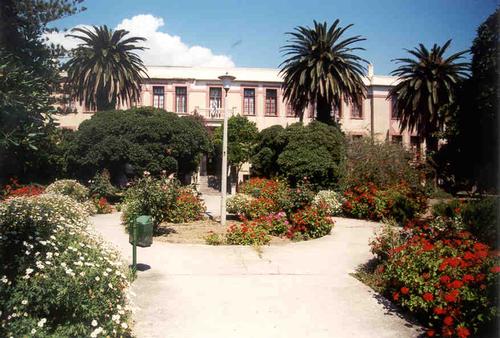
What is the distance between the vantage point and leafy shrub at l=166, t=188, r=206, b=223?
14.6 metres

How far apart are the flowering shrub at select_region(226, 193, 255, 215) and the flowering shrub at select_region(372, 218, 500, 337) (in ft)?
28.7

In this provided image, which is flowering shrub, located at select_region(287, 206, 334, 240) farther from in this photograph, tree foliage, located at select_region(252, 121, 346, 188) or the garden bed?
tree foliage, located at select_region(252, 121, 346, 188)

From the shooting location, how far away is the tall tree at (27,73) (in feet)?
→ 13.2

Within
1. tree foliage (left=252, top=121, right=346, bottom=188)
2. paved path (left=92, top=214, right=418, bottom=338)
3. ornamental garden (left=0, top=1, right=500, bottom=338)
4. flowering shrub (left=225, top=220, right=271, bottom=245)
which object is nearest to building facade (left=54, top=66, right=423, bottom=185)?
ornamental garden (left=0, top=1, right=500, bottom=338)

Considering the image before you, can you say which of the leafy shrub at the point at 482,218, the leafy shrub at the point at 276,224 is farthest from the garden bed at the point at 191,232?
the leafy shrub at the point at 482,218

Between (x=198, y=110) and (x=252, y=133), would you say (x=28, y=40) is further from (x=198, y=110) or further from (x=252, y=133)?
(x=198, y=110)

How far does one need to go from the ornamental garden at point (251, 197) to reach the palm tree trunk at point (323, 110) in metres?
0.13

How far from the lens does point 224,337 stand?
17.4ft

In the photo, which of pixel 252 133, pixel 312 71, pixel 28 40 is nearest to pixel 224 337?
pixel 28 40

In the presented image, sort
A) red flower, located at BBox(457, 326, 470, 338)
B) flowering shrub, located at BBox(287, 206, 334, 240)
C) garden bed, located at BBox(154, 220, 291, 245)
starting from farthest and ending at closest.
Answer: flowering shrub, located at BBox(287, 206, 334, 240), garden bed, located at BBox(154, 220, 291, 245), red flower, located at BBox(457, 326, 470, 338)

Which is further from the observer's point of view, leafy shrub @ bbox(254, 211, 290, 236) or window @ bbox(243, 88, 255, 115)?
window @ bbox(243, 88, 255, 115)

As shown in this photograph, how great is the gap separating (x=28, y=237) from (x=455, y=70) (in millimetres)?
28598

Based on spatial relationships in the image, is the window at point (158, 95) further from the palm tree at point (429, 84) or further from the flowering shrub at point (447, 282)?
the flowering shrub at point (447, 282)

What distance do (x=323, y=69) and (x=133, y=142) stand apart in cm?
1366
